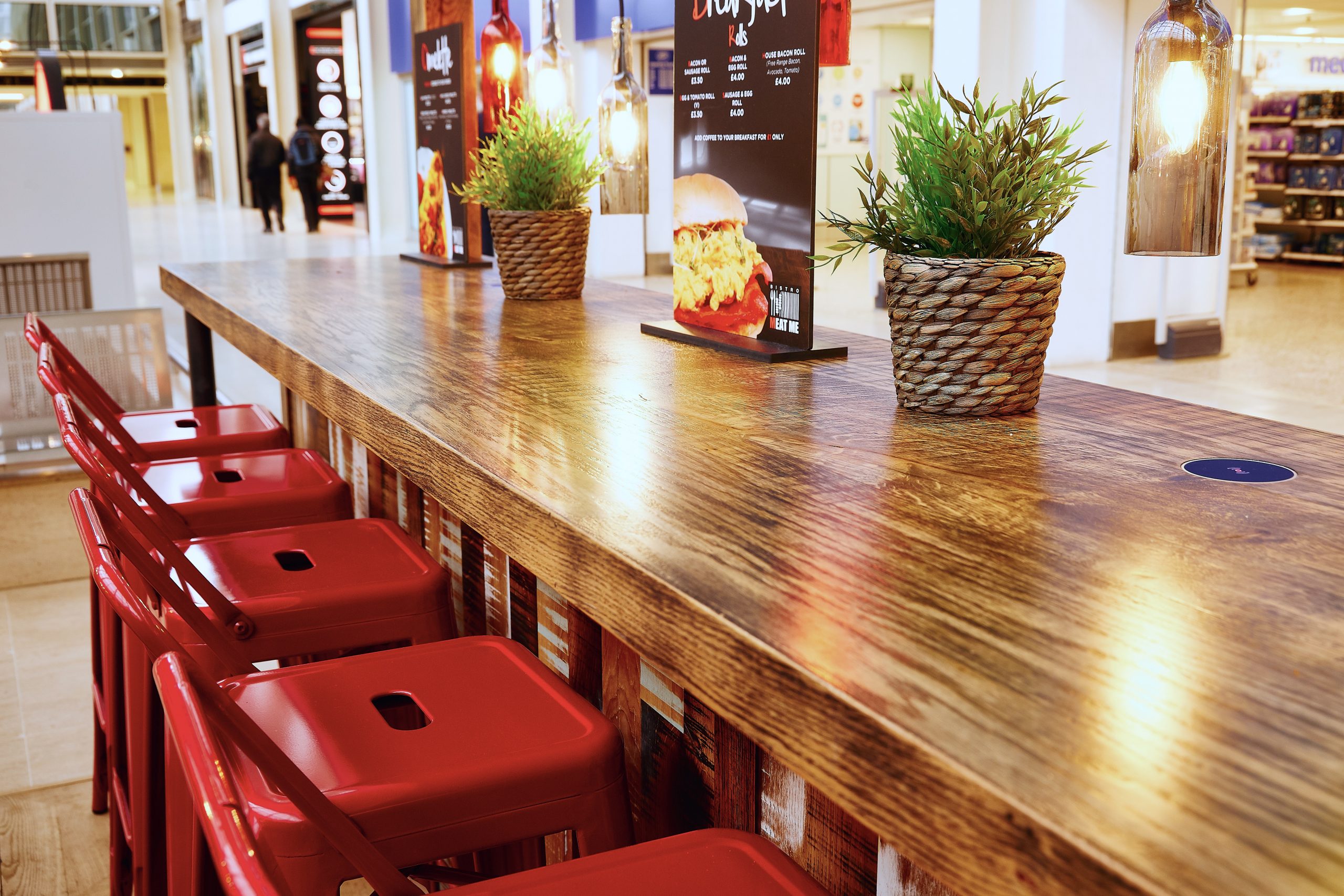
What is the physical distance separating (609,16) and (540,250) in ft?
24.5

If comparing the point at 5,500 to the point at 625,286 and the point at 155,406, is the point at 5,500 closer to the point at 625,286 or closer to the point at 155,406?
the point at 155,406

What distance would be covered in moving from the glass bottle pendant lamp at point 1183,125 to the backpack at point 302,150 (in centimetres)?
1591

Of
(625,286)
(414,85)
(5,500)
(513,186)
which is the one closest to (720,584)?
(513,186)

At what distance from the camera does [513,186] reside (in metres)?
2.47

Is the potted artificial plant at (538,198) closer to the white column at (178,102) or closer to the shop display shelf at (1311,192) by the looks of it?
the shop display shelf at (1311,192)

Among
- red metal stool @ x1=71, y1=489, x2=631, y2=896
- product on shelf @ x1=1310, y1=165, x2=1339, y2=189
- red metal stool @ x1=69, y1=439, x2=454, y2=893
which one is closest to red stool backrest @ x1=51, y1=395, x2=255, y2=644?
red metal stool @ x1=69, y1=439, x2=454, y2=893

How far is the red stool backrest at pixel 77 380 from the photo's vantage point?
2.00 meters

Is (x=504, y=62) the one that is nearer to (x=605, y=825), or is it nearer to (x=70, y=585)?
(x=70, y=585)

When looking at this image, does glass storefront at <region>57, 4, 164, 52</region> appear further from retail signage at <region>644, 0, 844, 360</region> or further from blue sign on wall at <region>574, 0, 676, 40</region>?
retail signage at <region>644, 0, 844, 360</region>

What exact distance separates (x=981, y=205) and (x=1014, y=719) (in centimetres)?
79

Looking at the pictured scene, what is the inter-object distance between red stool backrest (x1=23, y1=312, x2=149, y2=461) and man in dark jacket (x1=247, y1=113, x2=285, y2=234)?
14.2 metres

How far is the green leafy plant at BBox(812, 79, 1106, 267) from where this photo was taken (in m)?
1.32

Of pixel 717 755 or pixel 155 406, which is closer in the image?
pixel 717 755

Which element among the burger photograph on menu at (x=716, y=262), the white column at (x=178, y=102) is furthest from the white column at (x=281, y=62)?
the burger photograph on menu at (x=716, y=262)
